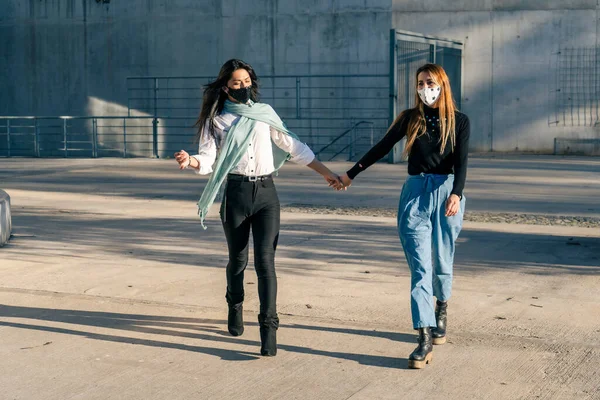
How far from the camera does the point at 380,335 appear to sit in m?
6.67

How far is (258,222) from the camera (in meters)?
6.36

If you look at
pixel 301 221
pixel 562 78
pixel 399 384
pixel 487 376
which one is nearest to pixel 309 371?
pixel 399 384

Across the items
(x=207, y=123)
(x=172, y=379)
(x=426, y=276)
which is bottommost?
(x=172, y=379)

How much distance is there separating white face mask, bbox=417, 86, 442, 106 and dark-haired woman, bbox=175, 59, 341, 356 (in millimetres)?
931

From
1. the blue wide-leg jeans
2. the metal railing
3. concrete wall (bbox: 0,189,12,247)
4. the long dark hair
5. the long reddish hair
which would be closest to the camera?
the blue wide-leg jeans

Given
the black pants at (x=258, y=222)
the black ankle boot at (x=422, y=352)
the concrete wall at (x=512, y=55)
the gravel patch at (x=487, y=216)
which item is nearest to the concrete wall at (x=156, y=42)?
the concrete wall at (x=512, y=55)

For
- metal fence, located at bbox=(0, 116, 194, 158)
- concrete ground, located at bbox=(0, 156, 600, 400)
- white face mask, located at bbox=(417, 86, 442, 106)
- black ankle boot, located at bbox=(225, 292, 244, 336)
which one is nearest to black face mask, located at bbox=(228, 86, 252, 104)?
white face mask, located at bbox=(417, 86, 442, 106)

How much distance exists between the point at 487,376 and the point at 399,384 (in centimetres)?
52

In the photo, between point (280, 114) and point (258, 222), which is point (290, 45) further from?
point (258, 222)

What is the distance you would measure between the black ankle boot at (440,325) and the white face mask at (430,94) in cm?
130

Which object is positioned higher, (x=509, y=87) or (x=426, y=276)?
(x=509, y=87)

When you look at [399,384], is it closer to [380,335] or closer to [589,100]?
[380,335]

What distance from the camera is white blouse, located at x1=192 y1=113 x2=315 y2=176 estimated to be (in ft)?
20.9

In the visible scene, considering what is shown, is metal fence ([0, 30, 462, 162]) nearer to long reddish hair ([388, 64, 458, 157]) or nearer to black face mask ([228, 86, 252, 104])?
black face mask ([228, 86, 252, 104])
